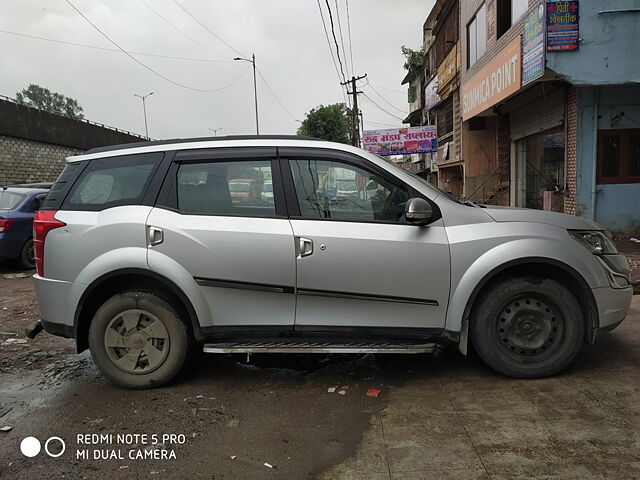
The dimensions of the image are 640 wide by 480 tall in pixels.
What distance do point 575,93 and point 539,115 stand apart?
2456mm

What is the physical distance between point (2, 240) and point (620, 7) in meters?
12.0

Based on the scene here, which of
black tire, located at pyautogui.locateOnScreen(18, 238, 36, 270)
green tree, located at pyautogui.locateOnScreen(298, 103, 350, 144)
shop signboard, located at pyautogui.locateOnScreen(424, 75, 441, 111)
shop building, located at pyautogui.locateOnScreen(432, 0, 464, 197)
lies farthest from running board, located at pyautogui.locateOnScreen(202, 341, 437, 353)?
green tree, located at pyautogui.locateOnScreen(298, 103, 350, 144)

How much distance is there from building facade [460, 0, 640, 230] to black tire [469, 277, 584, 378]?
6.94 meters

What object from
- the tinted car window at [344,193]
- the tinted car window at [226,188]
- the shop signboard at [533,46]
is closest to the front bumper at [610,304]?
the tinted car window at [344,193]

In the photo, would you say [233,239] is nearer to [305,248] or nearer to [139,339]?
[305,248]

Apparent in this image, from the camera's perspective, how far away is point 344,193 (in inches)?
147

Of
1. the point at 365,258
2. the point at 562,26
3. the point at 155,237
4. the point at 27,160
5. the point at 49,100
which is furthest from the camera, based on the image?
the point at 49,100

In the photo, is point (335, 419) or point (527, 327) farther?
point (527, 327)

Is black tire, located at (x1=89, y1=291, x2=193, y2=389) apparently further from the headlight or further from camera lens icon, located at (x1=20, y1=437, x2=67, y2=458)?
the headlight

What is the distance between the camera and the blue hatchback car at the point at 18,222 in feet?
29.4

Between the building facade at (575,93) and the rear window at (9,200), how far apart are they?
Answer: 10.4 metres

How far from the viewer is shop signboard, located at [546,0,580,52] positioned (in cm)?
888

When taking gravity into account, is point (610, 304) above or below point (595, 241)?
below

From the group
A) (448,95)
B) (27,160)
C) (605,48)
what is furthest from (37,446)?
(27,160)
